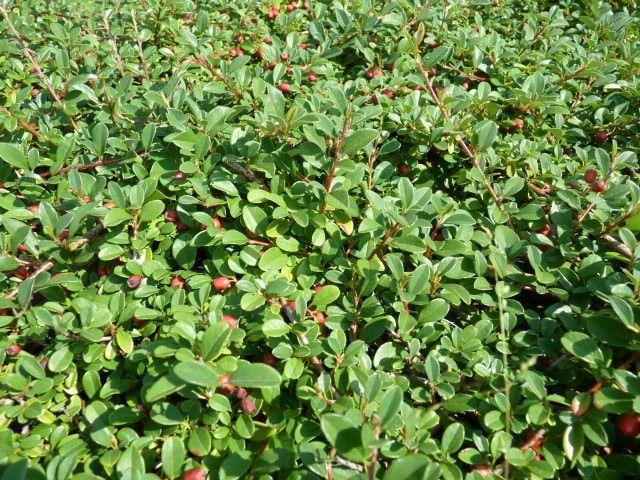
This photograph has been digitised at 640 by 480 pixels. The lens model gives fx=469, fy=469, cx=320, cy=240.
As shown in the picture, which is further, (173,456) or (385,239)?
(385,239)

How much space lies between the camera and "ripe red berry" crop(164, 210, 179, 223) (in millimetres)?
1467

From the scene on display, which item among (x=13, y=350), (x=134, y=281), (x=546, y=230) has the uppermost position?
→ (x=546, y=230)

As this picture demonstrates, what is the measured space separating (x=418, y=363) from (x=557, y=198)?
73 cm

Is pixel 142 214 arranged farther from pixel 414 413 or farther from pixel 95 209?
pixel 414 413

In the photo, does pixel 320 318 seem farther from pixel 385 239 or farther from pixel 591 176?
pixel 591 176

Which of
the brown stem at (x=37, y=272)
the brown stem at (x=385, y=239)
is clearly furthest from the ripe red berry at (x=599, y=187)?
the brown stem at (x=37, y=272)

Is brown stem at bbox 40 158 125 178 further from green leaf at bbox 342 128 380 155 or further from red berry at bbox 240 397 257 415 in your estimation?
→ red berry at bbox 240 397 257 415

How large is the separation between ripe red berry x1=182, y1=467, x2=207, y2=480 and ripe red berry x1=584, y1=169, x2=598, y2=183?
1.37 m

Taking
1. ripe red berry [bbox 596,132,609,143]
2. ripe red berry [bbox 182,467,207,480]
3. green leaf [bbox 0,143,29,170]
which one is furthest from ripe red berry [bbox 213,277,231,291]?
ripe red berry [bbox 596,132,609,143]

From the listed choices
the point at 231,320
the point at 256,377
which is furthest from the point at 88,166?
the point at 256,377

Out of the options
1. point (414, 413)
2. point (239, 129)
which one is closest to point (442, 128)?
point (239, 129)

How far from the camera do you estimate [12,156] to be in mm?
1459

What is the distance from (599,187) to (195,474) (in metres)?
1.33

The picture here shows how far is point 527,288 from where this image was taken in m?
1.33
